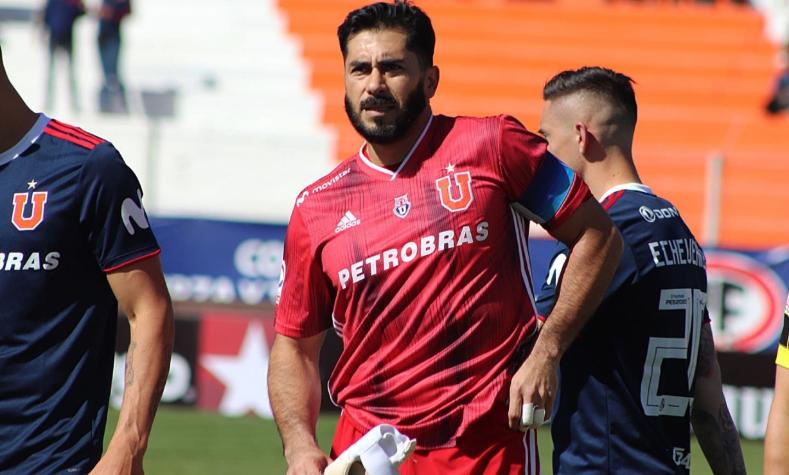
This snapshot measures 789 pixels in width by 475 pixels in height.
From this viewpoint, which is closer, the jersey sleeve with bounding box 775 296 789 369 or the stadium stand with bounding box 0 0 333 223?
the jersey sleeve with bounding box 775 296 789 369

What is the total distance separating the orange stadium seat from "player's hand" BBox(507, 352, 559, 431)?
13517 mm

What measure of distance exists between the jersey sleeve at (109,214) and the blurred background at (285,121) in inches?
216

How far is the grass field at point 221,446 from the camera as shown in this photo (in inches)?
365

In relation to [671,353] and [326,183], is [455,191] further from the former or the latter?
[671,353]

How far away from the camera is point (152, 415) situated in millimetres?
3789

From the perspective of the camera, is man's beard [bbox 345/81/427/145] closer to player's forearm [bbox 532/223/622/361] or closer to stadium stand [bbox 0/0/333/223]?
player's forearm [bbox 532/223/622/361]

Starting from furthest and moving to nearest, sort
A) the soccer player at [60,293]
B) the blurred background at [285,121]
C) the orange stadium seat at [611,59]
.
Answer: the orange stadium seat at [611,59] → the blurred background at [285,121] → the soccer player at [60,293]

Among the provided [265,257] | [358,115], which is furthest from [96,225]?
[265,257]

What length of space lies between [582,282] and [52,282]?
1.44m

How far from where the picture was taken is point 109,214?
382 centimetres

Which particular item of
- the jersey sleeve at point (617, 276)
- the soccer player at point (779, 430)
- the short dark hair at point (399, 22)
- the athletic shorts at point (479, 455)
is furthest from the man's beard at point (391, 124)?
the soccer player at point (779, 430)

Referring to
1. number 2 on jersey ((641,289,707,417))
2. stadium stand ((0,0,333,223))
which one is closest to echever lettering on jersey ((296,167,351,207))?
number 2 on jersey ((641,289,707,417))

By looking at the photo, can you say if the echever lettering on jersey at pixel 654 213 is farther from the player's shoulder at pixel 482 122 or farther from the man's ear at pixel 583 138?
the player's shoulder at pixel 482 122

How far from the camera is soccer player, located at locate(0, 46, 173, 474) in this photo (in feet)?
12.5
